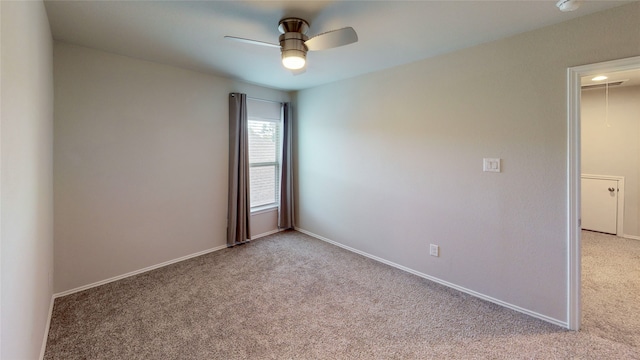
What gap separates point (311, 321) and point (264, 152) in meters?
2.74

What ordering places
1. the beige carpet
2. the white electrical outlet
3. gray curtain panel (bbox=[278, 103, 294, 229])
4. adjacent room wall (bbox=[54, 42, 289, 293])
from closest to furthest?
the beige carpet → adjacent room wall (bbox=[54, 42, 289, 293]) → the white electrical outlet → gray curtain panel (bbox=[278, 103, 294, 229])

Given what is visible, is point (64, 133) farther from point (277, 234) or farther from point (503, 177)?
point (503, 177)

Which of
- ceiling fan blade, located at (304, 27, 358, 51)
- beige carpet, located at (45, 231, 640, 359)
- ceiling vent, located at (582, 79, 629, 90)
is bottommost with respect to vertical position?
beige carpet, located at (45, 231, 640, 359)

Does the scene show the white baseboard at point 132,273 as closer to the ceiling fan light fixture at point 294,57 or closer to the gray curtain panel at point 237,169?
the gray curtain panel at point 237,169

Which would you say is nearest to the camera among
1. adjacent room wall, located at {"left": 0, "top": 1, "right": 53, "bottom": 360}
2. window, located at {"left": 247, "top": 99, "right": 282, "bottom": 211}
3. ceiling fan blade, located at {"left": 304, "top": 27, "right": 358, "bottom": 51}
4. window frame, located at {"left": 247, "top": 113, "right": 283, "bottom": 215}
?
adjacent room wall, located at {"left": 0, "top": 1, "right": 53, "bottom": 360}

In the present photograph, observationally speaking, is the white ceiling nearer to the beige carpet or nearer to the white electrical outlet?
the white electrical outlet

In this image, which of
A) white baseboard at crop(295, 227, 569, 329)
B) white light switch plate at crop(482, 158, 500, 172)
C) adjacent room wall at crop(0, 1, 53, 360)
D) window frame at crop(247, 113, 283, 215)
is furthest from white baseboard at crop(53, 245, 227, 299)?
white light switch plate at crop(482, 158, 500, 172)

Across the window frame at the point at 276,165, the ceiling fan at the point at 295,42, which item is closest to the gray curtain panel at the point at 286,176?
the window frame at the point at 276,165

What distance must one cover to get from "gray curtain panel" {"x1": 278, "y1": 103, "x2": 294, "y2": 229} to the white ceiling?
149 cm

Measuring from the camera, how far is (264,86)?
4078 mm

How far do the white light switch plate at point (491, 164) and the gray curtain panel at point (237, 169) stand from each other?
9.40 feet

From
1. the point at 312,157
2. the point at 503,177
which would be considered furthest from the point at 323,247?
the point at 503,177

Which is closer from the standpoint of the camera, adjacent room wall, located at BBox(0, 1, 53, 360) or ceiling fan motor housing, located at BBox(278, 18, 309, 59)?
adjacent room wall, located at BBox(0, 1, 53, 360)

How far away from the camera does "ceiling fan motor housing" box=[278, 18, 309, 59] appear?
2.01 m
